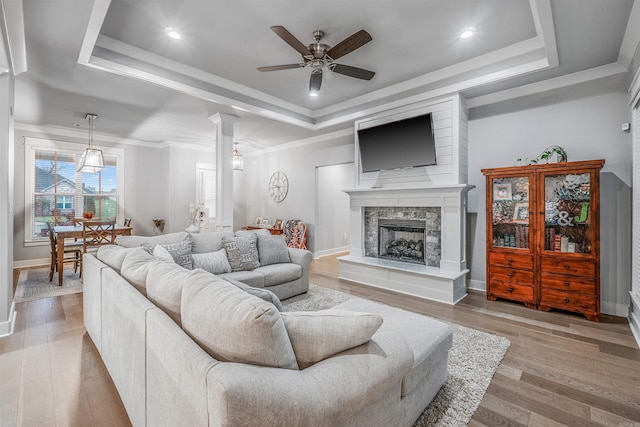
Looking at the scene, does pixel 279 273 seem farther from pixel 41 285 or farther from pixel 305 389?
pixel 41 285

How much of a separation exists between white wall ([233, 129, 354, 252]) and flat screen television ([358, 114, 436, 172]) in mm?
1141

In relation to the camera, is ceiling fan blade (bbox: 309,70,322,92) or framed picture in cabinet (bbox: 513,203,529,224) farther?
framed picture in cabinet (bbox: 513,203,529,224)

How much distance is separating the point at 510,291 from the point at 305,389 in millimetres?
3660

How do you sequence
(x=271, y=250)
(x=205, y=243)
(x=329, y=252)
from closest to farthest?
(x=205, y=243) < (x=271, y=250) < (x=329, y=252)

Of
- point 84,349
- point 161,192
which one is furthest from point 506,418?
point 161,192

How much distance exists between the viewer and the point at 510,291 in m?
3.70

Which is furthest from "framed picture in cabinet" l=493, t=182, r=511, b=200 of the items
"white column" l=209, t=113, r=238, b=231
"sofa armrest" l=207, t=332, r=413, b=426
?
"white column" l=209, t=113, r=238, b=231

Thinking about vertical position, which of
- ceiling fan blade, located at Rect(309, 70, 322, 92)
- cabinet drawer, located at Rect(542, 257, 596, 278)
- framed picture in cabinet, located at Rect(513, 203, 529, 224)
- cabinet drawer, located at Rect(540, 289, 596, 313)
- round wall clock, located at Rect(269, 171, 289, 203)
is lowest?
cabinet drawer, located at Rect(540, 289, 596, 313)

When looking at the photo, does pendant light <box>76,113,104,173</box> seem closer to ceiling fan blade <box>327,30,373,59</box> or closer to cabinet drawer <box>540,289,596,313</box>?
ceiling fan blade <box>327,30,373,59</box>

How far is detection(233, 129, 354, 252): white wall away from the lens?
620 centimetres

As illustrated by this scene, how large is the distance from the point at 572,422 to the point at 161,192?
789 centimetres

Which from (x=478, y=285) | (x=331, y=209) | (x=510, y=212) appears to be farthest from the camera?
(x=331, y=209)

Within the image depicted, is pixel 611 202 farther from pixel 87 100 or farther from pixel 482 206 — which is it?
pixel 87 100

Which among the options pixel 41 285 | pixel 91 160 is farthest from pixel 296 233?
pixel 41 285
